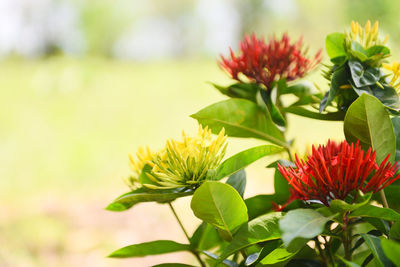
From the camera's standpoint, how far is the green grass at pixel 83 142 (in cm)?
237

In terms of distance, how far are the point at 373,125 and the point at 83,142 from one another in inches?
150

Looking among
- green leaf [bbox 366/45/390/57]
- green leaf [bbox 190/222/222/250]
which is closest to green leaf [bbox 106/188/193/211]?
green leaf [bbox 190/222/222/250]

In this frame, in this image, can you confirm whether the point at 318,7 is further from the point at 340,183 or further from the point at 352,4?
the point at 340,183

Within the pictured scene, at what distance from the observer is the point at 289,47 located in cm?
55

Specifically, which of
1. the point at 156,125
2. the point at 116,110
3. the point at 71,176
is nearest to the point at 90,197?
the point at 71,176

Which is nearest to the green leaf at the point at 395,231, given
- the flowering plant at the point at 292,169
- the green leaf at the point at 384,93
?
the flowering plant at the point at 292,169

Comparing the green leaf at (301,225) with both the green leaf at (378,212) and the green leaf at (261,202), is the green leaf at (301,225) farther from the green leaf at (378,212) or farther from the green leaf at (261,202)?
the green leaf at (261,202)

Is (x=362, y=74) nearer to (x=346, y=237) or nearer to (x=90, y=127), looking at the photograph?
(x=346, y=237)

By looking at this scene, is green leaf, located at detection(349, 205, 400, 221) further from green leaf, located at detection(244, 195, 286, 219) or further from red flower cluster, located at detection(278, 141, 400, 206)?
green leaf, located at detection(244, 195, 286, 219)

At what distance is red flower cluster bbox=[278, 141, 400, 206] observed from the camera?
0.36m

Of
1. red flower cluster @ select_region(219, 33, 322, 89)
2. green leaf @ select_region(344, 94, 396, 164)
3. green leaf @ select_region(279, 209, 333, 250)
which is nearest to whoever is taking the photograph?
green leaf @ select_region(279, 209, 333, 250)

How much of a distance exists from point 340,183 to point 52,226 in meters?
2.32

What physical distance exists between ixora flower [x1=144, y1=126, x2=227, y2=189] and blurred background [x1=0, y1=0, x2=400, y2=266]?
0.21 feet

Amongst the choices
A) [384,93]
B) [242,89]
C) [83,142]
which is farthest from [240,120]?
[83,142]
